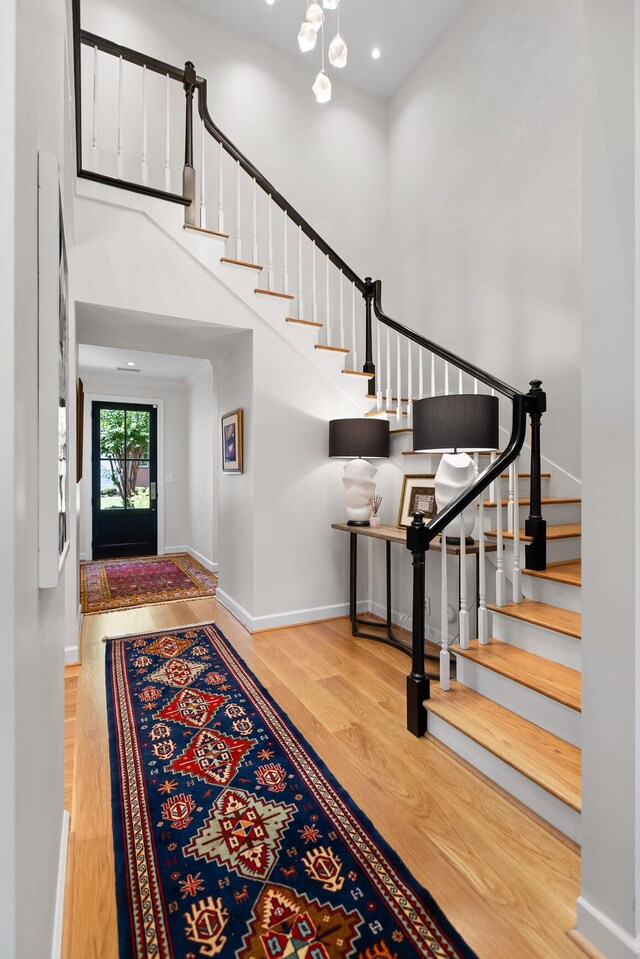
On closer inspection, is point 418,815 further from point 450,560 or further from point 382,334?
point 382,334

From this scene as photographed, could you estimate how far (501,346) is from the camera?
364cm

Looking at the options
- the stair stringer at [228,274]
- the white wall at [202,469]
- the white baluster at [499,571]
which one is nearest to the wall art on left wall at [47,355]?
the white baluster at [499,571]

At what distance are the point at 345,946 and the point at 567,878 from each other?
2.25 ft

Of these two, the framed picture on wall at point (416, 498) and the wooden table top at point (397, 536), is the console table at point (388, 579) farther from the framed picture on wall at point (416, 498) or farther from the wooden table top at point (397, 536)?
the framed picture on wall at point (416, 498)

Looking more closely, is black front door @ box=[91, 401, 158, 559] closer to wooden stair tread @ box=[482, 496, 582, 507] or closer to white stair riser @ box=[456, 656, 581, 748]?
wooden stair tread @ box=[482, 496, 582, 507]

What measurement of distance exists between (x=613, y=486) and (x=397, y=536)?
1778 millimetres

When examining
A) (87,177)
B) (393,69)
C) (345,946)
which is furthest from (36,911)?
(393,69)

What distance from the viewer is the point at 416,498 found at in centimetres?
330

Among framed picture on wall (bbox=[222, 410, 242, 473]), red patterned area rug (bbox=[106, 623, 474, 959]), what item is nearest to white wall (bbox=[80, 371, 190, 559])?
framed picture on wall (bbox=[222, 410, 242, 473])

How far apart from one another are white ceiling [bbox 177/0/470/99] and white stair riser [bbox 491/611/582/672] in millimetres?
5071

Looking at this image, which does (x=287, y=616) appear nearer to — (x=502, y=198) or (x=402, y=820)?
(x=402, y=820)

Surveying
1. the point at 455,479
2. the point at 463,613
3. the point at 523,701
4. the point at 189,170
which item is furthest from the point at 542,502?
the point at 189,170

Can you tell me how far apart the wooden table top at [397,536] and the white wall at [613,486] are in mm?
1256

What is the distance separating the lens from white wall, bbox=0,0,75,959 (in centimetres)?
65
